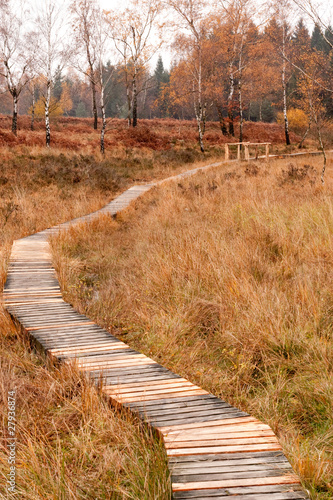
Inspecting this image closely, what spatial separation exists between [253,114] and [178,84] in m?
26.3

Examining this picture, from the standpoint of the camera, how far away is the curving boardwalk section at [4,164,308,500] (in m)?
1.62

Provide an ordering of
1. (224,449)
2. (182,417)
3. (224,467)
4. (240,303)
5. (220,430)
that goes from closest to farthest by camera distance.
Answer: (224,467) → (224,449) → (220,430) → (182,417) → (240,303)

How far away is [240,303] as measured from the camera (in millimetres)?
3422

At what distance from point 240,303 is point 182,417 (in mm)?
1505

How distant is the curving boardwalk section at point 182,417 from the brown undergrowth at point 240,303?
0.19m

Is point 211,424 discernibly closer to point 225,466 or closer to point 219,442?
point 219,442

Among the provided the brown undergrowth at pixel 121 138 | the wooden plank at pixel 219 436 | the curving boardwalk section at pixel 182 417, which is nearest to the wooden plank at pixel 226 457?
the curving boardwalk section at pixel 182 417

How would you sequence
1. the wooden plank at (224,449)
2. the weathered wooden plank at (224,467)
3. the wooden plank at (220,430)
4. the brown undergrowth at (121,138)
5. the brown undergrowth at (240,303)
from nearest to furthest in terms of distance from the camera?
the weathered wooden plank at (224,467)
the wooden plank at (224,449)
the wooden plank at (220,430)
the brown undergrowth at (240,303)
the brown undergrowth at (121,138)

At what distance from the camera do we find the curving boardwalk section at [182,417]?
1.62 metres

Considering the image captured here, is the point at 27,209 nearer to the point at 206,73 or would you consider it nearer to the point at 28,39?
the point at 28,39

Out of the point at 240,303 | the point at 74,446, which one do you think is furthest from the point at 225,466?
the point at 240,303

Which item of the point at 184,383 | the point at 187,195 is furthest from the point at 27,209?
the point at 184,383

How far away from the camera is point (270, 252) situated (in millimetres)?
4613

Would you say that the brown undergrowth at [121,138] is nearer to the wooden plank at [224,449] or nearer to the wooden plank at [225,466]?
the wooden plank at [224,449]
